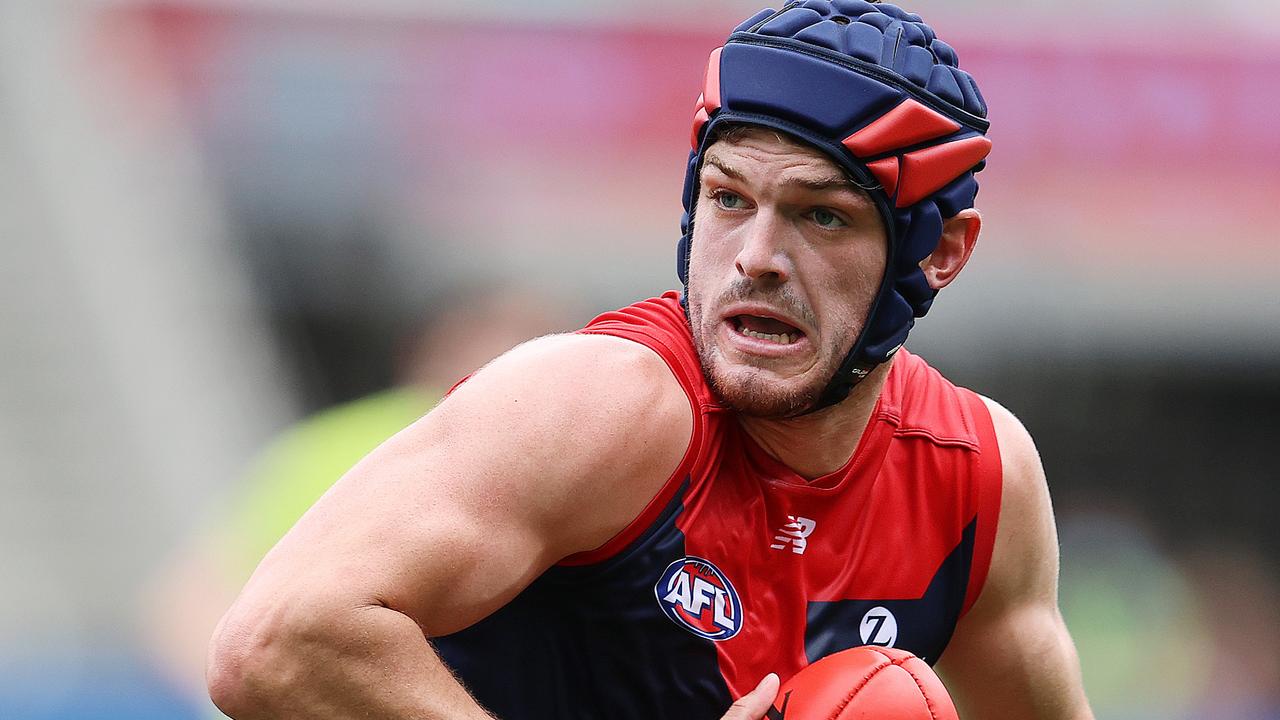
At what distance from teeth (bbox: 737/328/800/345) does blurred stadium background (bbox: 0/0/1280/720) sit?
4360 millimetres

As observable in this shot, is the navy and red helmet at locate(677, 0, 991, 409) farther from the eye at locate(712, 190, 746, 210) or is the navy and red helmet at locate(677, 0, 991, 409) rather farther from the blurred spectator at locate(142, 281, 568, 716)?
the blurred spectator at locate(142, 281, 568, 716)

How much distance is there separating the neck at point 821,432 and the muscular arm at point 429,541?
0.40 m

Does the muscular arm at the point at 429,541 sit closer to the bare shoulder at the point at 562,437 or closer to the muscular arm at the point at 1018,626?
the bare shoulder at the point at 562,437

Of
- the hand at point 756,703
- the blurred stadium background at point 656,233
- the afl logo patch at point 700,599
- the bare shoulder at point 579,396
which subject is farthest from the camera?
→ the blurred stadium background at point 656,233

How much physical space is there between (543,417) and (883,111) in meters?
0.80

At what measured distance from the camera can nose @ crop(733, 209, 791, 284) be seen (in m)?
2.52

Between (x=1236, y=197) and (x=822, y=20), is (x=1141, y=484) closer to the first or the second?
(x=1236, y=197)

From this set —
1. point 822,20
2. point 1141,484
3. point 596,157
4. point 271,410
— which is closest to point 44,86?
point 271,410

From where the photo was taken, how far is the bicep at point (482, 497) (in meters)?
2.19

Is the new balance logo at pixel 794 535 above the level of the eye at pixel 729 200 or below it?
below

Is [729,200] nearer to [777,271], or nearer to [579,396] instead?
[777,271]

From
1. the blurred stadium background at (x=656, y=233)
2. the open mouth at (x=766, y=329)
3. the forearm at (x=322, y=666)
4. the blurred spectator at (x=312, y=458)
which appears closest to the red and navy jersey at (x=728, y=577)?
the open mouth at (x=766, y=329)

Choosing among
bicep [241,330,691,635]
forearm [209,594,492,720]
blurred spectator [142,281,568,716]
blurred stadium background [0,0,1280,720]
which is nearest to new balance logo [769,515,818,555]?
bicep [241,330,691,635]

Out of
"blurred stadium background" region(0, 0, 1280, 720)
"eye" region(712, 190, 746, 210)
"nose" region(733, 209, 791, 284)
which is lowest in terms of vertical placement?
"blurred stadium background" region(0, 0, 1280, 720)
